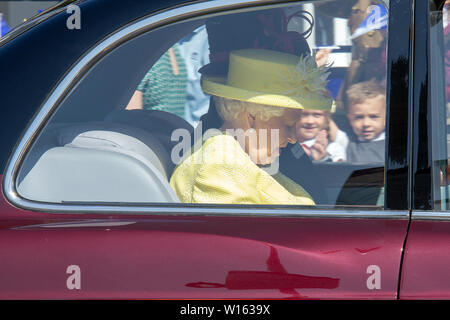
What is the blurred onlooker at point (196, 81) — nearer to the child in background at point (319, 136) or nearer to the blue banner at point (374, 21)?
the child in background at point (319, 136)

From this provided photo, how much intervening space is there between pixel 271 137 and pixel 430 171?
1.35 ft

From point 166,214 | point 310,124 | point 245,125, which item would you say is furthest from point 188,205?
point 310,124

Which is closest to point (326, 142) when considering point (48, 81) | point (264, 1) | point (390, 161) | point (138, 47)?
point (390, 161)

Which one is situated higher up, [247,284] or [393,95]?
[393,95]

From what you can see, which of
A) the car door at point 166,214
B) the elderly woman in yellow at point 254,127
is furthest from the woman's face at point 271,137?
the car door at point 166,214

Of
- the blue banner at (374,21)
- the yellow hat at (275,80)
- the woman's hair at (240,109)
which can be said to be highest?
the blue banner at (374,21)

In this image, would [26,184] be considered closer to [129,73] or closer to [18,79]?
[18,79]

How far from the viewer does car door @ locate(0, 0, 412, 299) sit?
5.39ft

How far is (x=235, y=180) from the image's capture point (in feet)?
6.16

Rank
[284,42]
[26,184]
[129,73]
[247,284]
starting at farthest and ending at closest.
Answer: [129,73] → [284,42] → [26,184] → [247,284]

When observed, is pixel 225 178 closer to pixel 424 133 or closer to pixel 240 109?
pixel 240 109

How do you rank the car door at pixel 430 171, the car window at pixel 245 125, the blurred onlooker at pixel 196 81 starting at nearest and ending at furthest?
1. the car door at pixel 430 171
2. the car window at pixel 245 125
3. the blurred onlooker at pixel 196 81

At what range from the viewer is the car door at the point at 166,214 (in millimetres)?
1643
